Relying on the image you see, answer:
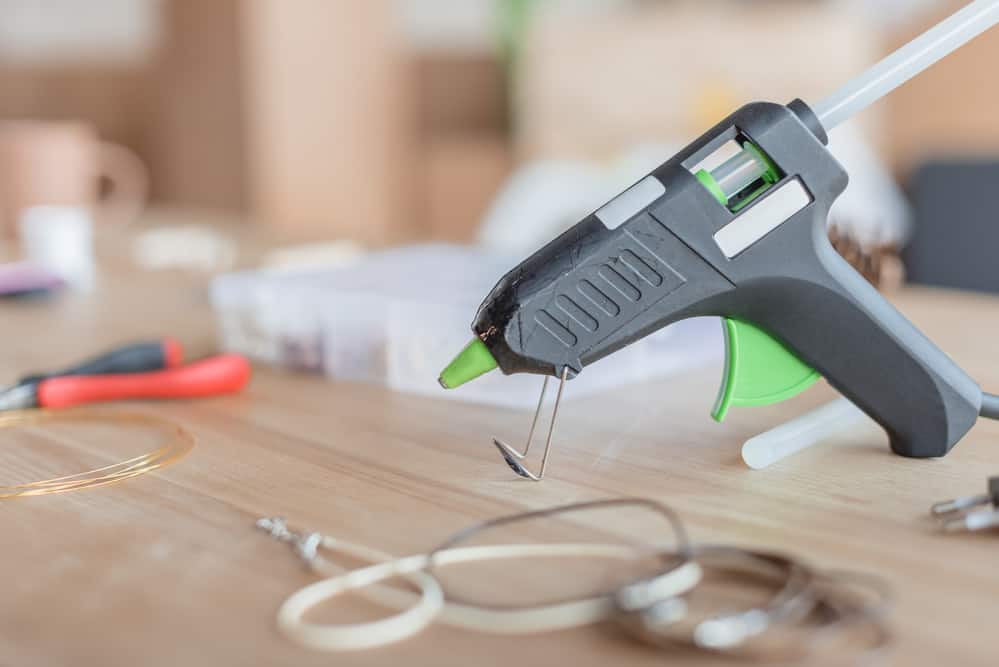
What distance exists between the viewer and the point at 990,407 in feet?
1.62

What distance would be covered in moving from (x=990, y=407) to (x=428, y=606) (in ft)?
0.96

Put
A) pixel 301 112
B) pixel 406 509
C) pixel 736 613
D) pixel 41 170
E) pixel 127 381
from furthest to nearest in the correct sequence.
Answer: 1. pixel 301 112
2. pixel 41 170
3. pixel 127 381
4. pixel 406 509
5. pixel 736 613

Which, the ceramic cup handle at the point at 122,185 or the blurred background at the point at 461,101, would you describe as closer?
the ceramic cup handle at the point at 122,185

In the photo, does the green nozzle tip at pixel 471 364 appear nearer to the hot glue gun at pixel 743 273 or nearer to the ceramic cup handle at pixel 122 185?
the hot glue gun at pixel 743 273

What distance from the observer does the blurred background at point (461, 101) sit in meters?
2.24

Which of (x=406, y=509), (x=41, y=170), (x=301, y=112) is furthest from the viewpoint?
(x=301, y=112)

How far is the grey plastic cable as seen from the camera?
0.49 meters

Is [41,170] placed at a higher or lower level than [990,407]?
higher

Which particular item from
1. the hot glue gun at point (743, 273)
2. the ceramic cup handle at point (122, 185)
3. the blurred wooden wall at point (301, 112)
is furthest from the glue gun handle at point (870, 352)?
the blurred wooden wall at point (301, 112)

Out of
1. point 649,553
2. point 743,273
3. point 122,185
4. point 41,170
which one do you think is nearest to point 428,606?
point 649,553

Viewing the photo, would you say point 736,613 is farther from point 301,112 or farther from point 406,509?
point 301,112

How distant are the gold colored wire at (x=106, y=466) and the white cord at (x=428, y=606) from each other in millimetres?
157

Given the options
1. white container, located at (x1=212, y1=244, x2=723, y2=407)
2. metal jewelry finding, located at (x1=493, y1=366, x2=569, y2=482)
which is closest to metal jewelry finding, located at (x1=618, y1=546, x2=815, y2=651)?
A: metal jewelry finding, located at (x1=493, y1=366, x2=569, y2=482)

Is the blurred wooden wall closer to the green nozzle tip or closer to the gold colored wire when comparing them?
the gold colored wire
